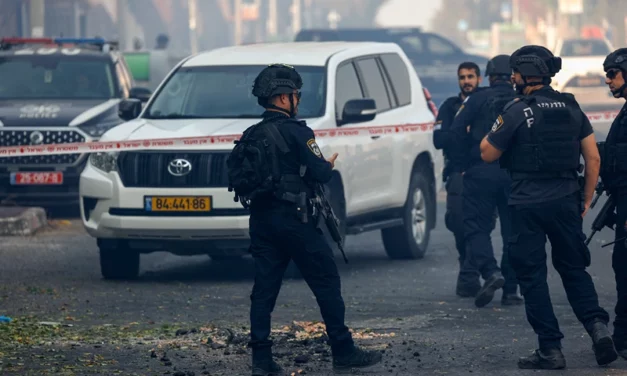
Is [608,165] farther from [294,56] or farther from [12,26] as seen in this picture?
[12,26]

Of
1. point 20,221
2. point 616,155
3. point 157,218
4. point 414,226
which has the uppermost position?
point 616,155

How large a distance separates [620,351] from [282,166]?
2133 millimetres

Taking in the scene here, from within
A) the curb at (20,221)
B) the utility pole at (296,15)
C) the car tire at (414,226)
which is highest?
the car tire at (414,226)

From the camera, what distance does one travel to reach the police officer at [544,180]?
761 cm

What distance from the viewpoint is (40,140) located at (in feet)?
52.3

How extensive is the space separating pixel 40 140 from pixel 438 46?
2056 centimetres

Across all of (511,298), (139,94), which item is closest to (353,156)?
(511,298)

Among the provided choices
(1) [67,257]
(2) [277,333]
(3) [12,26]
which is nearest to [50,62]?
(1) [67,257]

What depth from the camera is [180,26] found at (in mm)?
76312

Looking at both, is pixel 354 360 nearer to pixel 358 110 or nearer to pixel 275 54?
pixel 358 110

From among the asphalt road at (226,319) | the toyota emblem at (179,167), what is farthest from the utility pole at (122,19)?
the toyota emblem at (179,167)

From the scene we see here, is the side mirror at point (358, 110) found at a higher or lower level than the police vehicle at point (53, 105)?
higher

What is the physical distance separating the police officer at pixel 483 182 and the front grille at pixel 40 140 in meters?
6.58

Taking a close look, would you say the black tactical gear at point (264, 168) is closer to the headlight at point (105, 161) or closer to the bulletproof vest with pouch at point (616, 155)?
the bulletproof vest with pouch at point (616, 155)
